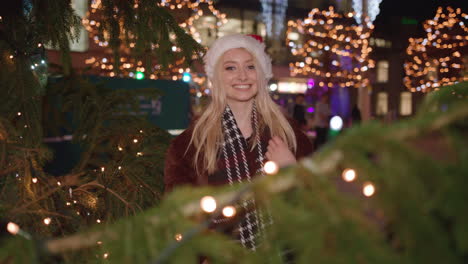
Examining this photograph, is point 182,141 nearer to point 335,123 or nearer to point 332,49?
point 335,123

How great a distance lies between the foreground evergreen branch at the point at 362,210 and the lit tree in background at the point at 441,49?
17.9 meters

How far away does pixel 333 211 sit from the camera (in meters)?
0.55

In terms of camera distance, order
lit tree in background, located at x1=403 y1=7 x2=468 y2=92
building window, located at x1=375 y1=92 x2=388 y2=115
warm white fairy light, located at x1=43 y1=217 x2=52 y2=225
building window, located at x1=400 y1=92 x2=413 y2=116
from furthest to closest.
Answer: building window, located at x1=375 y1=92 x2=388 y2=115 → building window, located at x1=400 y1=92 x2=413 y2=116 → lit tree in background, located at x1=403 y1=7 x2=468 y2=92 → warm white fairy light, located at x1=43 y1=217 x2=52 y2=225

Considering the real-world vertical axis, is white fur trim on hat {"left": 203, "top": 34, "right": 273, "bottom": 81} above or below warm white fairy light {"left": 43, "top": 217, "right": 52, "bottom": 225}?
above

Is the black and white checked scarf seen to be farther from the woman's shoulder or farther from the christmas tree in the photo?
the christmas tree

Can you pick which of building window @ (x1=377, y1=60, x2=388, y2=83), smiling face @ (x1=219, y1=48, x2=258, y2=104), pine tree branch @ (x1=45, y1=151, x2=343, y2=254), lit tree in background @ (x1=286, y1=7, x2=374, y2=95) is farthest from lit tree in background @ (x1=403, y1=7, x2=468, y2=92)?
pine tree branch @ (x1=45, y1=151, x2=343, y2=254)

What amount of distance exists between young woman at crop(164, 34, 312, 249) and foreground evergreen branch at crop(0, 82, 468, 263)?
1567 mm

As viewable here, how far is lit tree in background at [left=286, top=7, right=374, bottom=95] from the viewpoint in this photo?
19266 mm

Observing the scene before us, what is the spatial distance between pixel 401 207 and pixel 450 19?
19641mm

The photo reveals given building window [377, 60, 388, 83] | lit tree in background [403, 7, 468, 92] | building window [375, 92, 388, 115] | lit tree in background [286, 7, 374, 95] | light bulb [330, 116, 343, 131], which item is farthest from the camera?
building window [377, 60, 388, 83]

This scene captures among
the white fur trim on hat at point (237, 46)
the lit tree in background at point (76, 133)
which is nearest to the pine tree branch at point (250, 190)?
the lit tree in background at point (76, 133)

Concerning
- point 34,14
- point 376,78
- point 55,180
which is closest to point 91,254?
point 55,180

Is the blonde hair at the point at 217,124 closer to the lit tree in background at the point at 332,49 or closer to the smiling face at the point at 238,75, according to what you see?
Result: the smiling face at the point at 238,75

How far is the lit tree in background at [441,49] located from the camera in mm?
17188
